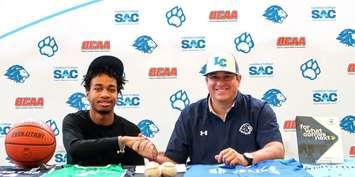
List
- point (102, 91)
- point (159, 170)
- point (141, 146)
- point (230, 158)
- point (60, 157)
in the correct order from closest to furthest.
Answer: point (159, 170) → point (230, 158) → point (141, 146) → point (102, 91) → point (60, 157)

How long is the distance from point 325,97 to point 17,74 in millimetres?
2245

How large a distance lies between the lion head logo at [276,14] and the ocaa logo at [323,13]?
8.5 inches

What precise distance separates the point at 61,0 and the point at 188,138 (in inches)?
70.5

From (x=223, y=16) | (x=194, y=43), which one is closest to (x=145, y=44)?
(x=194, y=43)

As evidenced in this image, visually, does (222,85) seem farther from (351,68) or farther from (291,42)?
(351,68)

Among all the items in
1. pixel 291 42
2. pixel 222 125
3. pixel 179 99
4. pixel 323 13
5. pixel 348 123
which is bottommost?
Answer: pixel 348 123

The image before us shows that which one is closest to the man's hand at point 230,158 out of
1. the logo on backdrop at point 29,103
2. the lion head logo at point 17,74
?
the logo on backdrop at point 29,103

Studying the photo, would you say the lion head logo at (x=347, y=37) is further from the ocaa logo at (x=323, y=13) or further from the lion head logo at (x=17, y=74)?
the lion head logo at (x=17, y=74)

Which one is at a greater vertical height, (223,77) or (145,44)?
(145,44)

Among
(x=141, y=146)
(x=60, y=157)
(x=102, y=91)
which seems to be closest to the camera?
(x=141, y=146)

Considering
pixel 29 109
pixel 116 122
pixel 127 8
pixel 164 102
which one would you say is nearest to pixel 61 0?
pixel 127 8

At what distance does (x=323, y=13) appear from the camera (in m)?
3.65

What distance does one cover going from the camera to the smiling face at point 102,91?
2283 millimetres

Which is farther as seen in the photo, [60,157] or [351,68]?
[60,157]
